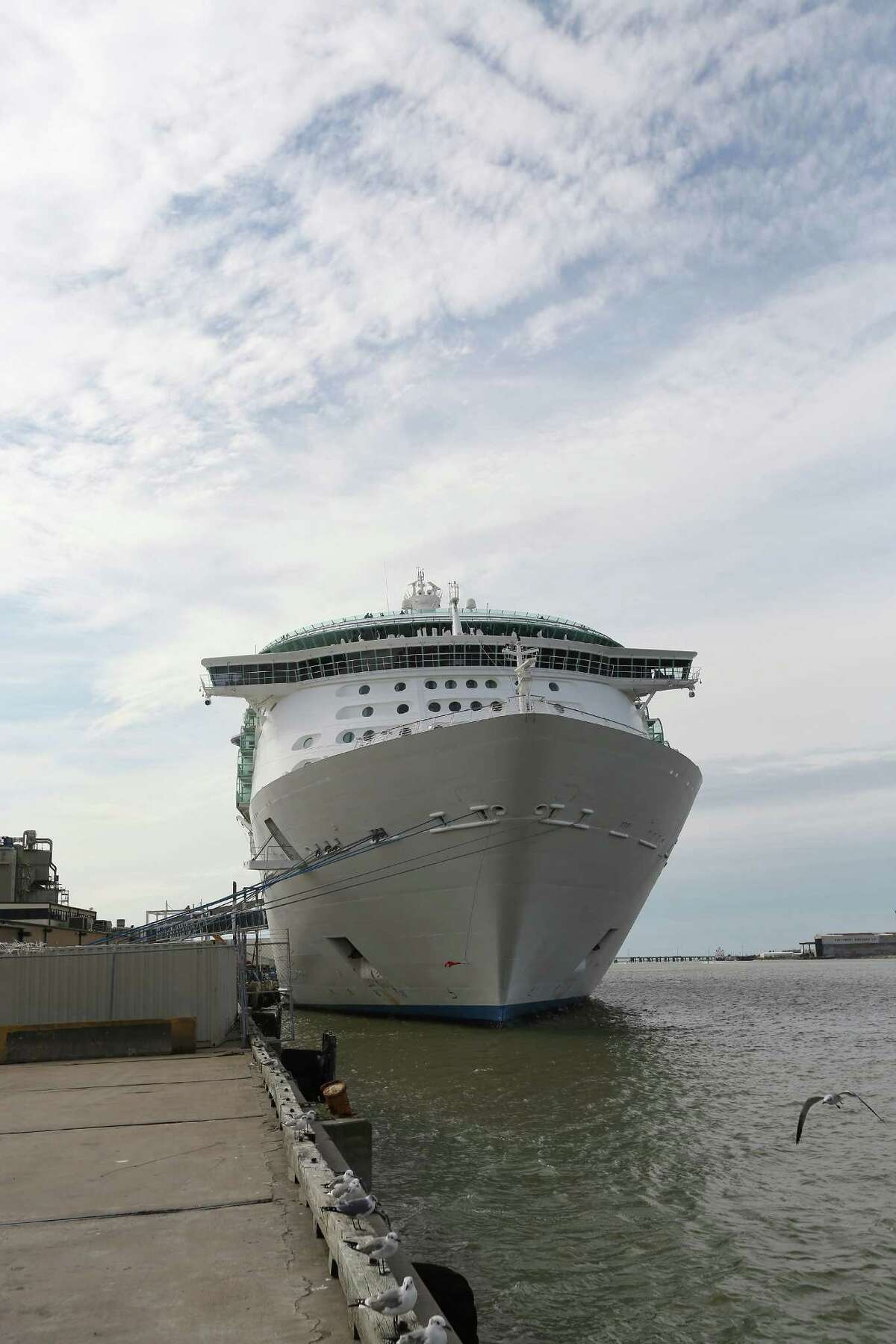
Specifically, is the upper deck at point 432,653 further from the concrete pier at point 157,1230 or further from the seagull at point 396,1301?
the seagull at point 396,1301

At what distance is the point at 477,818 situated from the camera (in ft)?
61.3

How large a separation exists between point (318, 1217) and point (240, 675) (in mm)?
20921

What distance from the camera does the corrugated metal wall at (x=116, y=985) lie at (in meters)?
14.6

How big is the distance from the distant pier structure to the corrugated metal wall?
136 meters

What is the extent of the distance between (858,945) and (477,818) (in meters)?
132

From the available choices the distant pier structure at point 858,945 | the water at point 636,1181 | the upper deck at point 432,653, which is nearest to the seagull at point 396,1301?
the water at point 636,1181

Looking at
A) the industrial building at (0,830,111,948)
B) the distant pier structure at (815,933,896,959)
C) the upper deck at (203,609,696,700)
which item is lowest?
the distant pier structure at (815,933,896,959)

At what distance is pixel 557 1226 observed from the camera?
853 centimetres

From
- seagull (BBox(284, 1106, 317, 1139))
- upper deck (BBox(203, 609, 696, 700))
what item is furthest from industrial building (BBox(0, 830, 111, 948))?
seagull (BBox(284, 1106, 317, 1139))

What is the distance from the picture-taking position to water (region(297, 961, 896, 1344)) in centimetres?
696

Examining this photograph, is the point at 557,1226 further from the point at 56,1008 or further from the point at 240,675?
the point at 240,675

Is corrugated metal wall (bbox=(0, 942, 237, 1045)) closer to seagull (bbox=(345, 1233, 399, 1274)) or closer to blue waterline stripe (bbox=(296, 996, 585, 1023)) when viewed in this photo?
blue waterline stripe (bbox=(296, 996, 585, 1023))

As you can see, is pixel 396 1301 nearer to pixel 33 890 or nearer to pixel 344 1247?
pixel 344 1247

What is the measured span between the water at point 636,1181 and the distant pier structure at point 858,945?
125687mm
